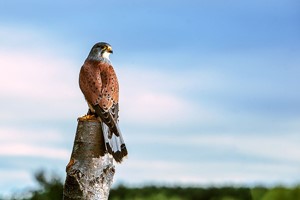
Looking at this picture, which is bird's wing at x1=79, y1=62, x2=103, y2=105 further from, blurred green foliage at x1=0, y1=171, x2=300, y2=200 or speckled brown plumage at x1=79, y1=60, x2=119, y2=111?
blurred green foliage at x1=0, y1=171, x2=300, y2=200

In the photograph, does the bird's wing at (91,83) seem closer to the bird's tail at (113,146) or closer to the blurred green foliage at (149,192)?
the bird's tail at (113,146)

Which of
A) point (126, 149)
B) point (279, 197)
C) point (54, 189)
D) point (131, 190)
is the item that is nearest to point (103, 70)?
point (126, 149)

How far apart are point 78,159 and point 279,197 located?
189 cm

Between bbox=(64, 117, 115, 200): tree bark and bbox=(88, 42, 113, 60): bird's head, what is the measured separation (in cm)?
164

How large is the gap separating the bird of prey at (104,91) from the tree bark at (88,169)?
99mm

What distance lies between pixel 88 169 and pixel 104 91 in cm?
118

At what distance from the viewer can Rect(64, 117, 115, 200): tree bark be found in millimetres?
5742

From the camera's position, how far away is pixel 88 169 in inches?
227

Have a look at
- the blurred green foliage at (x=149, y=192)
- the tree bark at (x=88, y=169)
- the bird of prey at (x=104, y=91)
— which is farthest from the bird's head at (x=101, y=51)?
the blurred green foliage at (x=149, y=192)

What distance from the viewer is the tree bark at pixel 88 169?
5.74 metres

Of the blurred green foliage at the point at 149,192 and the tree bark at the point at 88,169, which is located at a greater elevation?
the blurred green foliage at the point at 149,192

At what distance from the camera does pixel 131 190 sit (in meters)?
18.9

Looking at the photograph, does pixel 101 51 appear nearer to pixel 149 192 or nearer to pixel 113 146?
pixel 113 146

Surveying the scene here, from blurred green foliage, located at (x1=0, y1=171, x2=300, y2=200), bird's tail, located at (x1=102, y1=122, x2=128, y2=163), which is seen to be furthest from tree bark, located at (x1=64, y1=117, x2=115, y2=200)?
blurred green foliage, located at (x1=0, y1=171, x2=300, y2=200)
